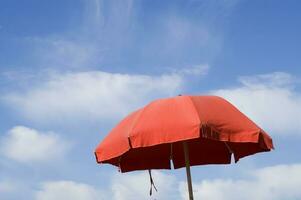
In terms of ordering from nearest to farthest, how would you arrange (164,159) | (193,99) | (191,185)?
(193,99) < (191,185) < (164,159)

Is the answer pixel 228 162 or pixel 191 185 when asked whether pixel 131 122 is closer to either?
pixel 191 185

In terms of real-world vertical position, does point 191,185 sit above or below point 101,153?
below

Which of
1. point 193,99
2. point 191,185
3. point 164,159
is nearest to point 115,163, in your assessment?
point 164,159

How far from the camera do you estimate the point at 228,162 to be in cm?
1002

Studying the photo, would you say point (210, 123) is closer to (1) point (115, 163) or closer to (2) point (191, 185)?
(2) point (191, 185)

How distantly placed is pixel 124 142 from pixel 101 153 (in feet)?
2.14

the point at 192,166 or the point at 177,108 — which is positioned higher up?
the point at 177,108

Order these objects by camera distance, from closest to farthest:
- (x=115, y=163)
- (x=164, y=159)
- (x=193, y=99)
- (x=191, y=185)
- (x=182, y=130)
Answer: (x=182, y=130) → (x=193, y=99) → (x=191, y=185) → (x=115, y=163) → (x=164, y=159)

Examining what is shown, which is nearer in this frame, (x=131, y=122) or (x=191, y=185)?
(x=131, y=122)

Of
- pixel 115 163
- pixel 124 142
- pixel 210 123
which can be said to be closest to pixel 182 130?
pixel 210 123

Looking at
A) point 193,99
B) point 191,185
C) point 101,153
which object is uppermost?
point 193,99

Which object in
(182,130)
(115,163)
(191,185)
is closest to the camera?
(182,130)

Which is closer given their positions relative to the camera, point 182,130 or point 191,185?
point 182,130

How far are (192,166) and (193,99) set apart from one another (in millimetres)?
2645
